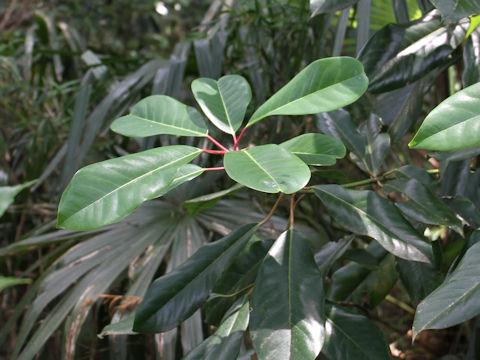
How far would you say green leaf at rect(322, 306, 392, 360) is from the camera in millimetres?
474

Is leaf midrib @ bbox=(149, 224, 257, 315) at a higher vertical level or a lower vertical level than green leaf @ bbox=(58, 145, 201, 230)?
lower

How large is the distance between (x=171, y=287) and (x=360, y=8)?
586mm

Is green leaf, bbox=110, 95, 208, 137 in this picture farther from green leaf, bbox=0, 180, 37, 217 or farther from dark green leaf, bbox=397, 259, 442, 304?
green leaf, bbox=0, 180, 37, 217

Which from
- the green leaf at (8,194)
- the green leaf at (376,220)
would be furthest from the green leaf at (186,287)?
the green leaf at (8,194)

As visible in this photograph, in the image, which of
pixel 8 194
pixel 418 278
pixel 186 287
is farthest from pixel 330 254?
pixel 8 194

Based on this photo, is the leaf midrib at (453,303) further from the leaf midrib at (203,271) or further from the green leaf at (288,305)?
the leaf midrib at (203,271)

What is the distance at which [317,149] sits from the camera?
1.56 feet

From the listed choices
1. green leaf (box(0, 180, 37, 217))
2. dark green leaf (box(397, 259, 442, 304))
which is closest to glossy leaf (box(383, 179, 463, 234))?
dark green leaf (box(397, 259, 442, 304))

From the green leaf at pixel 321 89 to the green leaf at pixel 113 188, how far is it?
0.12m

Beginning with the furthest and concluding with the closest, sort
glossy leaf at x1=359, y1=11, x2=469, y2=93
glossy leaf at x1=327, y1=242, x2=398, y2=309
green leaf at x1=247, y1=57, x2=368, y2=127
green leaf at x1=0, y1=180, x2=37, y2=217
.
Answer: green leaf at x1=0, y1=180, x2=37, y2=217 → glossy leaf at x1=327, y1=242, x2=398, y2=309 → glossy leaf at x1=359, y1=11, x2=469, y2=93 → green leaf at x1=247, y1=57, x2=368, y2=127

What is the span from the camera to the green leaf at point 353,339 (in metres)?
0.47

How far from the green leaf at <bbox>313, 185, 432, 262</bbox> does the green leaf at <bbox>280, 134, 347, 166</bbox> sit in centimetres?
6

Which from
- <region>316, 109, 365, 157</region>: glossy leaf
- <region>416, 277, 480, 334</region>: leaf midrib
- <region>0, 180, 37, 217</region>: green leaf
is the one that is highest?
<region>316, 109, 365, 157</region>: glossy leaf

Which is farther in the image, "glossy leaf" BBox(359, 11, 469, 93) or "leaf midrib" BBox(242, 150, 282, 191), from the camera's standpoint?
"glossy leaf" BBox(359, 11, 469, 93)
